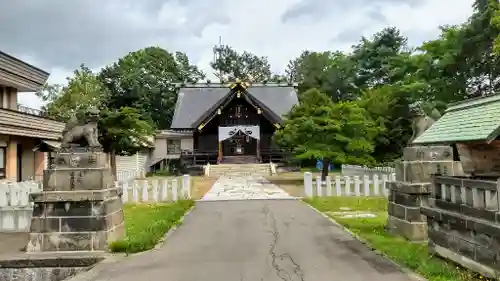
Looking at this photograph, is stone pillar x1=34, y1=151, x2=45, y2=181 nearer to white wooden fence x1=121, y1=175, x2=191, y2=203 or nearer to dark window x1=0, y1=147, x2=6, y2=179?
dark window x1=0, y1=147, x2=6, y2=179

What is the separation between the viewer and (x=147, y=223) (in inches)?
472

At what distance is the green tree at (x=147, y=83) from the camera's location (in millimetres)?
52812

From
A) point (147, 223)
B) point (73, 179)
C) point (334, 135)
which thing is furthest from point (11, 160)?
point (73, 179)

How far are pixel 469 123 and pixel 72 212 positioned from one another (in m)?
7.05

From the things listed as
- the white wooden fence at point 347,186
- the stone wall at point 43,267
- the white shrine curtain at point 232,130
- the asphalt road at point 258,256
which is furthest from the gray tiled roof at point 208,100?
the stone wall at point 43,267

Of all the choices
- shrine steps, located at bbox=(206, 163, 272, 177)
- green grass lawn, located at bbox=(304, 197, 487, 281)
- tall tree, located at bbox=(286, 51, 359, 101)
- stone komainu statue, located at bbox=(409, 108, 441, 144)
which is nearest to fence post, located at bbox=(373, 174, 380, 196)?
green grass lawn, located at bbox=(304, 197, 487, 281)

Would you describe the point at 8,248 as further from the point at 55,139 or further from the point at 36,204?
the point at 55,139

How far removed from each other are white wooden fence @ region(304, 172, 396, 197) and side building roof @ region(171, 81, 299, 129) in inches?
1003

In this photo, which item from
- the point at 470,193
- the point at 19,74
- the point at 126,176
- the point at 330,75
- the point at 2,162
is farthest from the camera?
the point at 330,75

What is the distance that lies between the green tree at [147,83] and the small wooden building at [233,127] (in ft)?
29.0

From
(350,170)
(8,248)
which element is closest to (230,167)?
(350,170)

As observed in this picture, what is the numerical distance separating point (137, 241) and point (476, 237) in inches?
229

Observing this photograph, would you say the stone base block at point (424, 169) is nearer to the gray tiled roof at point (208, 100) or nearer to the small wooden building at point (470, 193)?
the small wooden building at point (470, 193)

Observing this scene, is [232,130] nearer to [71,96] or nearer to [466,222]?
[71,96]
